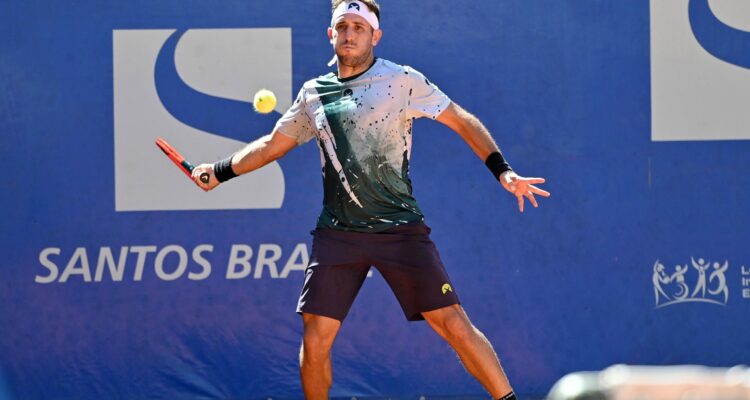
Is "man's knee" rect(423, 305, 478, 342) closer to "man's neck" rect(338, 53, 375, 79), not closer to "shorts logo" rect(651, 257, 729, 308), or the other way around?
"man's neck" rect(338, 53, 375, 79)

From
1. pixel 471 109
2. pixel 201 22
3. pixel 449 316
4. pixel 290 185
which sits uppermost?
pixel 201 22

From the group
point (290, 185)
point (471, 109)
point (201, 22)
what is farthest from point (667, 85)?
point (201, 22)

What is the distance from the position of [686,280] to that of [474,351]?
6.29 ft

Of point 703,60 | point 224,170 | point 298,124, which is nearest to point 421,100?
point 298,124

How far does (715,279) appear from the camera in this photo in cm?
568

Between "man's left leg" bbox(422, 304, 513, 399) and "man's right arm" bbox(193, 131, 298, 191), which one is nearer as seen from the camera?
"man's left leg" bbox(422, 304, 513, 399)

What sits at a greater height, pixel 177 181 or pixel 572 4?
pixel 572 4

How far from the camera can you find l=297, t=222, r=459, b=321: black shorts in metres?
4.27

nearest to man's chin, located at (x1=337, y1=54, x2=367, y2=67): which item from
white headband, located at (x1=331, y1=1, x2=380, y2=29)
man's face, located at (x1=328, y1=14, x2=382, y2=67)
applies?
man's face, located at (x1=328, y1=14, x2=382, y2=67)

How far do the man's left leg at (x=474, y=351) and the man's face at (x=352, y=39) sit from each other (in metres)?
1.00

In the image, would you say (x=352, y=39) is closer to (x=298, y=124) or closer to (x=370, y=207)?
(x=298, y=124)

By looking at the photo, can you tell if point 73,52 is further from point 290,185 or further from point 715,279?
point 715,279

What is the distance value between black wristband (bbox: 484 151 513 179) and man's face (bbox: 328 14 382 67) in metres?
0.61

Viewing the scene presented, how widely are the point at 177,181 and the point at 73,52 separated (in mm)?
806
